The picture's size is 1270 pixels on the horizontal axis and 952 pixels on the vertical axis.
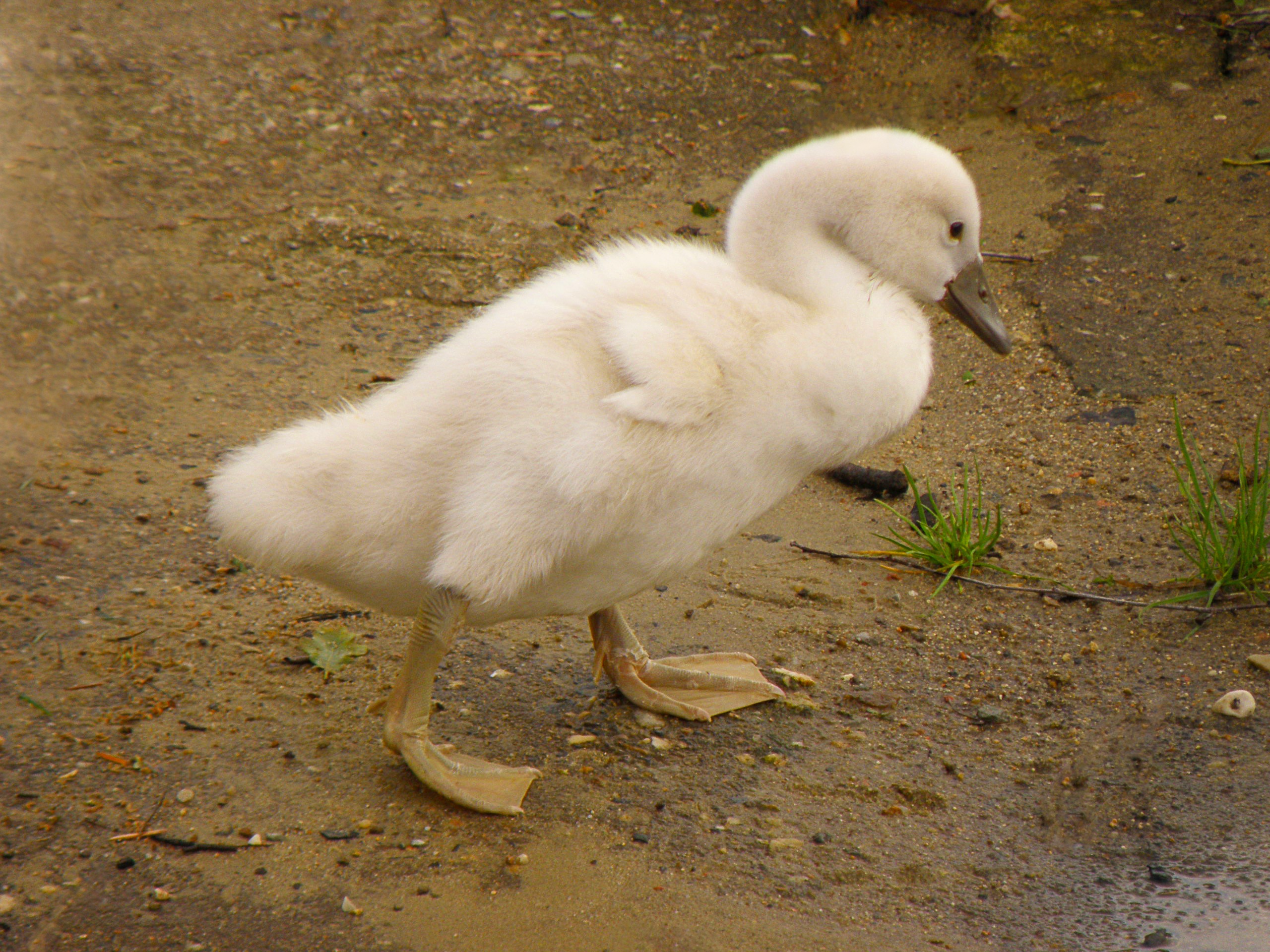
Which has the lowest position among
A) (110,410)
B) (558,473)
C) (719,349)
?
(110,410)

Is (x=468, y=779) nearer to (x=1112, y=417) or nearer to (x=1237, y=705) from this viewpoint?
(x=1237, y=705)

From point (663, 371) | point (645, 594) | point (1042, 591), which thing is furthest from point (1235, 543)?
point (663, 371)

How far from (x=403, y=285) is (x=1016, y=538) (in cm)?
304

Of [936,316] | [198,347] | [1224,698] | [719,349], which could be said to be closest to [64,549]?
[198,347]

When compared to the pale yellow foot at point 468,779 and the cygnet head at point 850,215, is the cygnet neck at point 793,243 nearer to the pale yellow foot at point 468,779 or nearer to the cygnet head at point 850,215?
the cygnet head at point 850,215

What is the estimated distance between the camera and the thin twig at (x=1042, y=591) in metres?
3.53

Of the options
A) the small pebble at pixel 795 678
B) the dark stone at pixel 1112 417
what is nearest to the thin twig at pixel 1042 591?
the small pebble at pixel 795 678

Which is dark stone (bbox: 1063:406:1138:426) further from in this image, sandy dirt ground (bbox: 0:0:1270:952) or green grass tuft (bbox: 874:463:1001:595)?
green grass tuft (bbox: 874:463:1001:595)

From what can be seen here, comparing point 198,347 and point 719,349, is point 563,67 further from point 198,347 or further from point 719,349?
point 719,349

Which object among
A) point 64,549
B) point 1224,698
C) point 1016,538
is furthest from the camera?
point 1016,538

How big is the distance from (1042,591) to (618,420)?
187 cm

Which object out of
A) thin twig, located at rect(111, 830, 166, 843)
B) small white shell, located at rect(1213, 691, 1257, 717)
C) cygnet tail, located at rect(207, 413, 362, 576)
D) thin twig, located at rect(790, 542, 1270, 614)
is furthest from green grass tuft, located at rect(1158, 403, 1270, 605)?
thin twig, located at rect(111, 830, 166, 843)

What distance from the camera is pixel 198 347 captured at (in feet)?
16.4

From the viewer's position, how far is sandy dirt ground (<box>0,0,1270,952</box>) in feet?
8.66
